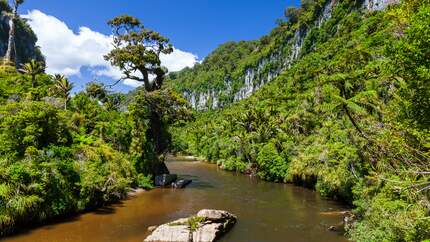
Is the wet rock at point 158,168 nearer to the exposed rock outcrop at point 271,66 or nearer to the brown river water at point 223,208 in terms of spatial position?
the brown river water at point 223,208

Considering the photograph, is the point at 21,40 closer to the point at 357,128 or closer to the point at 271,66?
the point at 271,66

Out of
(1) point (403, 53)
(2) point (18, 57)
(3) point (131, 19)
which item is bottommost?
(1) point (403, 53)

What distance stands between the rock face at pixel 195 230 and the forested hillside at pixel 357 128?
9.13m

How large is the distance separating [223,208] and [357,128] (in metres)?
16.1

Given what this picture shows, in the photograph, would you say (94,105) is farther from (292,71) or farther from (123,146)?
(292,71)

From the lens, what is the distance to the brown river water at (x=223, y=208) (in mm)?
25484

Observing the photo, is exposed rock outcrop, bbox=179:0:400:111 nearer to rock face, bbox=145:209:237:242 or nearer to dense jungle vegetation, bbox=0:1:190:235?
dense jungle vegetation, bbox=0:1:190:235

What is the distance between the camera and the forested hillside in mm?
15453

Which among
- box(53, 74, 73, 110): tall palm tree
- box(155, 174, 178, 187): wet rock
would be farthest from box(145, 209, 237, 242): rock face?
box(53, 74, 73, 110): tall palm tree

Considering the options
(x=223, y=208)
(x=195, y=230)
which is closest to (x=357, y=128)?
(x=195, y=230)

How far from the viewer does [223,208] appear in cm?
3547

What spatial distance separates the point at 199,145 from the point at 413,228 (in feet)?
290

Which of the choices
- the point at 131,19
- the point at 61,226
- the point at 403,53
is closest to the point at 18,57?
the point at 131,19

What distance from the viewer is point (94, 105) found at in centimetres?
5381
